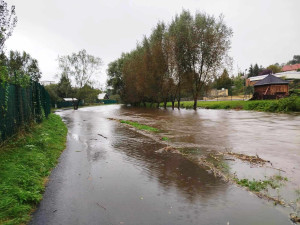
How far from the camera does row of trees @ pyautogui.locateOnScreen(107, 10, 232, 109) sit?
32688 millimetres

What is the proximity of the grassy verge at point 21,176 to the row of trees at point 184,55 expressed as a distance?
29302 mm

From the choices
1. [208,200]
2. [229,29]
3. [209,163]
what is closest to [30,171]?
[208,200]

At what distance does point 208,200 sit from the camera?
165 inches

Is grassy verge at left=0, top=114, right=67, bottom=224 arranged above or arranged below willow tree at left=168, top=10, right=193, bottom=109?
below

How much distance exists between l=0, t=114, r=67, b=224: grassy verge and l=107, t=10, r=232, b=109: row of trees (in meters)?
29.3

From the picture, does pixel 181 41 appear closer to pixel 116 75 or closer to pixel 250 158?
pixel 250 158

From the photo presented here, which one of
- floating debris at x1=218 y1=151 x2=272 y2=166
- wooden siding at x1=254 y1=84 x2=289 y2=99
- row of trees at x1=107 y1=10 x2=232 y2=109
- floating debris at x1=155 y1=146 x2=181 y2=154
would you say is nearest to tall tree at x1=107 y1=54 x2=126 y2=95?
row of trees at x1=107 y1=10 x2=232 y2=109

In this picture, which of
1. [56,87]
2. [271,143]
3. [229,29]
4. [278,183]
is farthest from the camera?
[56,87]

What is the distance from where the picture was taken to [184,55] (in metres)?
34.8

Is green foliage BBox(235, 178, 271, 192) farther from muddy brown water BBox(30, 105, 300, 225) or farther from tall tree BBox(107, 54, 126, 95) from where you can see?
tall tree BBox(107, 54, 126, 95)

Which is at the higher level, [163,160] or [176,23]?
[176,23]

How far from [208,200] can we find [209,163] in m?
2.30

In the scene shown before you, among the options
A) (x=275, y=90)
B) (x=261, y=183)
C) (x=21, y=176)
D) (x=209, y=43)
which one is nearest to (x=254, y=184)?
(x=261, y=183)

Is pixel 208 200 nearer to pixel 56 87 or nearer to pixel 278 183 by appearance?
pixel 278 183
